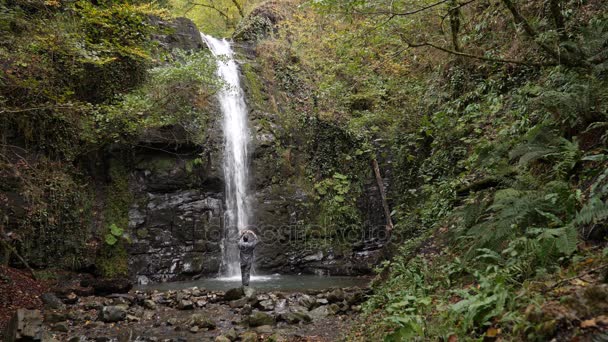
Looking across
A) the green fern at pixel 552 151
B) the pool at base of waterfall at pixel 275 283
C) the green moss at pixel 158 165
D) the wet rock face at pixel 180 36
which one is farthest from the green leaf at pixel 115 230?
the green fern at pixel 552 151

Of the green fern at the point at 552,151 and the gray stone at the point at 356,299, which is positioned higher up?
the green fern at the point at 552,151

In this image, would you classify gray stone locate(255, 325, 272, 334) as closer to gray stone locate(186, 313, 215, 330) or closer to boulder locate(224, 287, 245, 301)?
gray stone locate(186, 313, 215, 330)

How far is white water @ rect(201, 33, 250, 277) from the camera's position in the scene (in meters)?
12.8

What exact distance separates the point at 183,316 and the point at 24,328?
2.69 m

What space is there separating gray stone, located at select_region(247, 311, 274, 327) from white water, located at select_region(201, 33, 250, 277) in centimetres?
566

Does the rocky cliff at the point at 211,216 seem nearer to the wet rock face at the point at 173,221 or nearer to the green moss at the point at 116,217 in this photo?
the wet rock face at the point at 173,221

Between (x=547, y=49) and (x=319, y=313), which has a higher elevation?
(x=547, y=49)

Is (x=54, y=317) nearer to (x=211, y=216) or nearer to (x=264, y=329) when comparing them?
(x=264, y=329)

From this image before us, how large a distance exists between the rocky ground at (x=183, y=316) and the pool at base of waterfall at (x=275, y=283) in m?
1.11

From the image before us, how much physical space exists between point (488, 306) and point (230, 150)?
39.1ft

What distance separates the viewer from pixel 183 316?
25.1 ft

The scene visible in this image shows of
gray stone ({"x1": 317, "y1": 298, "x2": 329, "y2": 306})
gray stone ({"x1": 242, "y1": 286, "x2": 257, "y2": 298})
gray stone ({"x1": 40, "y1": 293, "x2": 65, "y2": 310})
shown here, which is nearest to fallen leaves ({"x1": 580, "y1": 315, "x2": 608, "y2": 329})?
gray stone ({"x1": 317, "y1": 298, "x2": 329, "y2": 306})

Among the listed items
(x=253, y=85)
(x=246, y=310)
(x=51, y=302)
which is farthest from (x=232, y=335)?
(x=253, y=85)

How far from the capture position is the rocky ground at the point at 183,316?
623 centimetres
